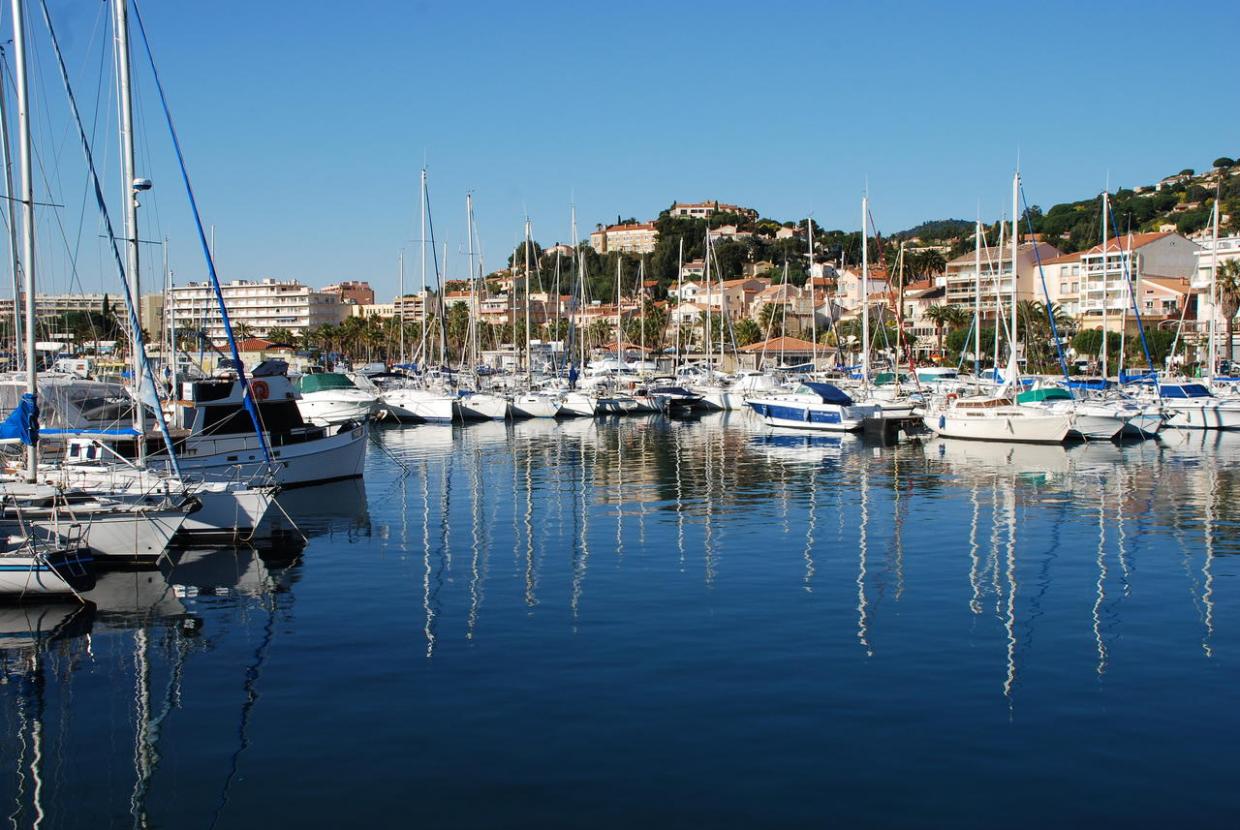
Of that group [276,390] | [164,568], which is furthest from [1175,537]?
[276,390]

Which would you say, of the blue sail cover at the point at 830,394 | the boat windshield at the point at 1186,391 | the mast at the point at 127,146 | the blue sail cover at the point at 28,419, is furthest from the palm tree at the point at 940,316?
the blue sail cover at the point at 28,419

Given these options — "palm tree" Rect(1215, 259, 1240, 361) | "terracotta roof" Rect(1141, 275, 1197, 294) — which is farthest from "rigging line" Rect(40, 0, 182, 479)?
"terracotta roof" Rect(1141, 275, 1197, 294)

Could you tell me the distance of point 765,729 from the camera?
13219 mm

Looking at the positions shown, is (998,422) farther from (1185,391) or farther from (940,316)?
(940,316)

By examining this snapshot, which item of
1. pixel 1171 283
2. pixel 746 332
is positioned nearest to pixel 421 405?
pixel 746 332

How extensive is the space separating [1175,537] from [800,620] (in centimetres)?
1185

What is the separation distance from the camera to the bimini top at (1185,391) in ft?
191

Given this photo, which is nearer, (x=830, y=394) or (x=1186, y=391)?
(x=830, y=394)

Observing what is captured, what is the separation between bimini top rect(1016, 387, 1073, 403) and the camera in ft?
173

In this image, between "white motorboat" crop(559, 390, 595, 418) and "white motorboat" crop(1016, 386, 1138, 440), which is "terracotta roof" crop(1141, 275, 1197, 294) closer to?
"white motorboat" crop(559, 390, 595, 418)

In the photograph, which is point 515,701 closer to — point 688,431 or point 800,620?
point 800,620

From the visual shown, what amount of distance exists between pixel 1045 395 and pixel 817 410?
10.0 meters

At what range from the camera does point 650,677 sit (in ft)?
49.6

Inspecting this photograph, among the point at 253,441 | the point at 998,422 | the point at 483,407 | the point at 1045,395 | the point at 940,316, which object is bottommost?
the point at 998,422
